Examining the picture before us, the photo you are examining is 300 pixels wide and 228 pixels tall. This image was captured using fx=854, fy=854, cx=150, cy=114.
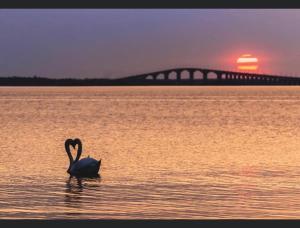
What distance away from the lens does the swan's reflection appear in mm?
17623

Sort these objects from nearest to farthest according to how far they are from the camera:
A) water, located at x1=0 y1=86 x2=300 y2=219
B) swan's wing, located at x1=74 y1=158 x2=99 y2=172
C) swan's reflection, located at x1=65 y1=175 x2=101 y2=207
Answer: water, located at x1=0 y1=86 x2=300 y2=219, swan's reflection, located at x1=65 y1=175 x2=101 y2=207, swan's wing, located at x1=74 y1=158 x2=99 y2=172

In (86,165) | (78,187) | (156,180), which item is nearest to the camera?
(78,187)

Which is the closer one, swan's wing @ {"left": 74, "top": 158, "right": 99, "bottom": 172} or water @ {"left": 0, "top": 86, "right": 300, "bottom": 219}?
water @ {"left": 0, "top": 86, "right": 300, "bottom": 219}

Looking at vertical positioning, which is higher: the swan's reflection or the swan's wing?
the swan's wing

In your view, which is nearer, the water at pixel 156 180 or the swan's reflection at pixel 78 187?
the water at pixel 156 180

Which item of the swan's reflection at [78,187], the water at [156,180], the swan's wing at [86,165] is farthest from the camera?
the swan's wing at [86,165]

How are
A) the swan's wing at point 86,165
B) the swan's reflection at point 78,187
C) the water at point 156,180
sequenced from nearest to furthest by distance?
the water at point 156,180
the swan's reflection at point 78,187
the swan's wing at point 86,165

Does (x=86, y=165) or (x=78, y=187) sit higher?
(x=86, y=165)

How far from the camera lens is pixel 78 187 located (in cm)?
2059

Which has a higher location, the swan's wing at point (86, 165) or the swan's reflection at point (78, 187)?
the swan's wing at point (86, 165)

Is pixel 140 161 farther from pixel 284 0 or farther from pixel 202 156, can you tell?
pixel 284 0

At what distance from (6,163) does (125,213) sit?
39.1 ft

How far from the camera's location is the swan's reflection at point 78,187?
→ 694 inches

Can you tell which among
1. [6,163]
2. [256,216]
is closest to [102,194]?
[256,216]
